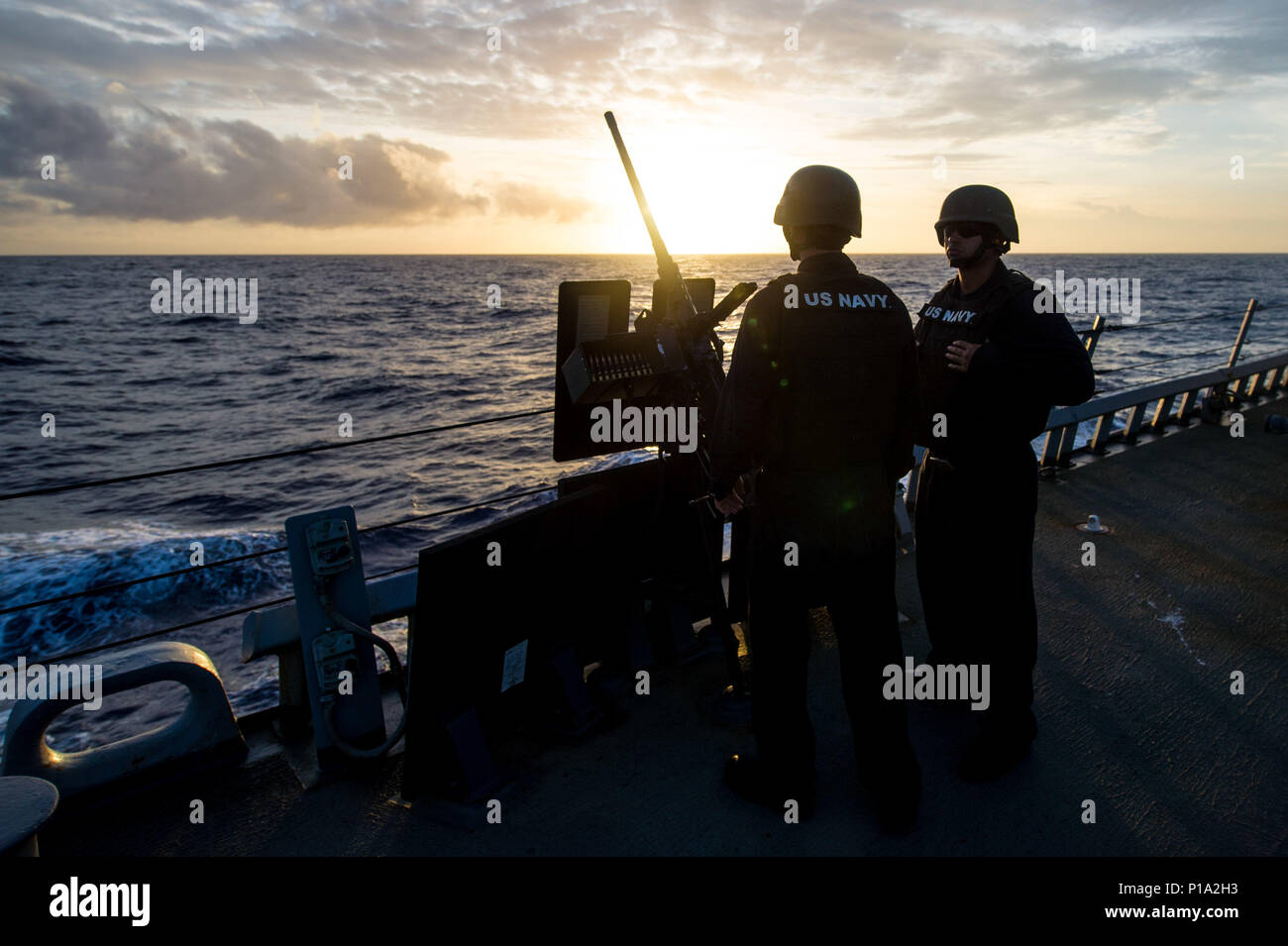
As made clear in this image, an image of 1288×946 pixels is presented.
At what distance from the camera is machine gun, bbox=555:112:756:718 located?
274 centimetres

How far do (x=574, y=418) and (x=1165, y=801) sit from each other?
108 inches

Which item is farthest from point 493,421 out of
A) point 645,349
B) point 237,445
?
point 237,445

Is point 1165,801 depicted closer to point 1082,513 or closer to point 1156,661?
point 1156,661

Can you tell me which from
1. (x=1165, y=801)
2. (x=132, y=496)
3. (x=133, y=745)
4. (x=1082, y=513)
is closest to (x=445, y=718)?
(x=133, y=745)

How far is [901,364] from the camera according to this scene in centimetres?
255

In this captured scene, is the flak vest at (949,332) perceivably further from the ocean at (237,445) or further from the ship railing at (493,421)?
the ocean at (237,445)

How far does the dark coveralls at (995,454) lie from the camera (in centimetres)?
270

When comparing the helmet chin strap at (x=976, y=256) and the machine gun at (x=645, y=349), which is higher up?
the helmet chin strap at (x=976, y=256)

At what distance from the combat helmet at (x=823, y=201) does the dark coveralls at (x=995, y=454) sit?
77 cm

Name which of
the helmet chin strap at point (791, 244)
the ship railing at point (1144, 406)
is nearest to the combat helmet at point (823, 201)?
the helmet chin strap at point (791, 244)

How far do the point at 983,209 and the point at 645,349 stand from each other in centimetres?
139

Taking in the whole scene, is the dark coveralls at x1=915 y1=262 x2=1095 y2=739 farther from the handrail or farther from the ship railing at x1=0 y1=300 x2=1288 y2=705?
the handrail

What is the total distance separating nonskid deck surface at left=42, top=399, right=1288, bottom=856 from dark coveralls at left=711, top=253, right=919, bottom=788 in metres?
0.38
